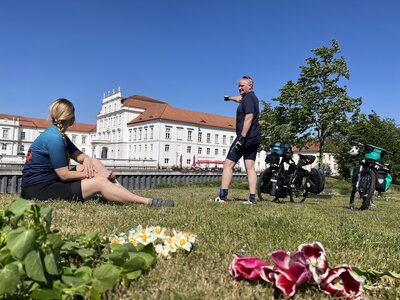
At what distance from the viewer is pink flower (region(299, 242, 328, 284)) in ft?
6.40

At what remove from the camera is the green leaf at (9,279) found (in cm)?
139

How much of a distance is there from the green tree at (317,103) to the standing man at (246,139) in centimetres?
2705

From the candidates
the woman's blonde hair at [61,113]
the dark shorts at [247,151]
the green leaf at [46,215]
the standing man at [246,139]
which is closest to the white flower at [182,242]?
the green leaf at [46,215]

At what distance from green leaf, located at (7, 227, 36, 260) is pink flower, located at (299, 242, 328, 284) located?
126 centimetres

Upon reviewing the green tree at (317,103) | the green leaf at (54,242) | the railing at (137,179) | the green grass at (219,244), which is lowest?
the railing at (137,179)

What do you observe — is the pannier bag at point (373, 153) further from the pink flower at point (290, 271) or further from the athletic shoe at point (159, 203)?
the pink flower at point (290, 271)

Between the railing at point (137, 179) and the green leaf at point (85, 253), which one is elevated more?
the green leaf at point (85, 253)

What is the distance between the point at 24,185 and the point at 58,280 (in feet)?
13.4

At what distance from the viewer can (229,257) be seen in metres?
2.64

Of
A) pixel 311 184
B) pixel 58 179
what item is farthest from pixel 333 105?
pixel 58 179

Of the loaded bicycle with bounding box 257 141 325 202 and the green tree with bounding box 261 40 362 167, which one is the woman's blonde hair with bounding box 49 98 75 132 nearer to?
the loaded bicycle with bounding box 257 141 325 202

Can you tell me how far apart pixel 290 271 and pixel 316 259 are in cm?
16

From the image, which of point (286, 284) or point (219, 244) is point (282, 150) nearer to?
point (219, 244)

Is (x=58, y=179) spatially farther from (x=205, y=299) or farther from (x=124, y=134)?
(x=124, y=134)
